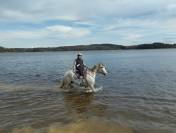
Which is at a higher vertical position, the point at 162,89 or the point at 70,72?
the point at 70,72

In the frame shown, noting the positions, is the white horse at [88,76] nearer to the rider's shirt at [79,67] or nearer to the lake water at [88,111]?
the rider's shirt at [79,67]

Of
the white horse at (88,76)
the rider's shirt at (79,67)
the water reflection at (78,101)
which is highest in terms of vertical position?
the rider's shirt at (79,67)

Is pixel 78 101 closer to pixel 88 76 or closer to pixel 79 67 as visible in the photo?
pixel 88 76

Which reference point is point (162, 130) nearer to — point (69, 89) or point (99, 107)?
point (99, 107)

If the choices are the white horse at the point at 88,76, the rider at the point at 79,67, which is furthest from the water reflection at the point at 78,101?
the rider at the point at 79,67

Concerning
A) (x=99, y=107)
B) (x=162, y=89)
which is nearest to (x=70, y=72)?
(x=99, y=107)

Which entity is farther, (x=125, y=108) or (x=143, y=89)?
(x=143, y=89)

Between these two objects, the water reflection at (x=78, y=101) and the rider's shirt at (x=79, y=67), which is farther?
the rider's shirt at (x=79, y=67)

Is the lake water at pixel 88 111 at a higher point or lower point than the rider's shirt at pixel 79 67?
lower

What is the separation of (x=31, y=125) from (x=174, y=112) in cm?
680

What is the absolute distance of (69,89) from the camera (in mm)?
19453

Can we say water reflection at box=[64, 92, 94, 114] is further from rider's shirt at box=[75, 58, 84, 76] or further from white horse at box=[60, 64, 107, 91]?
rider's shirt at box=[75, 58, 84, 76]

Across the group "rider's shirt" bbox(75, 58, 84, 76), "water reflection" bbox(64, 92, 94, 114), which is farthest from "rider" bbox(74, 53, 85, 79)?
"water reflection" bbox(64, 92, 94, 114)

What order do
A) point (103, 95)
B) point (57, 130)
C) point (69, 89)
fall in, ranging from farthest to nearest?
point (69, 89)
point (103, 95)
point (57, 130)
